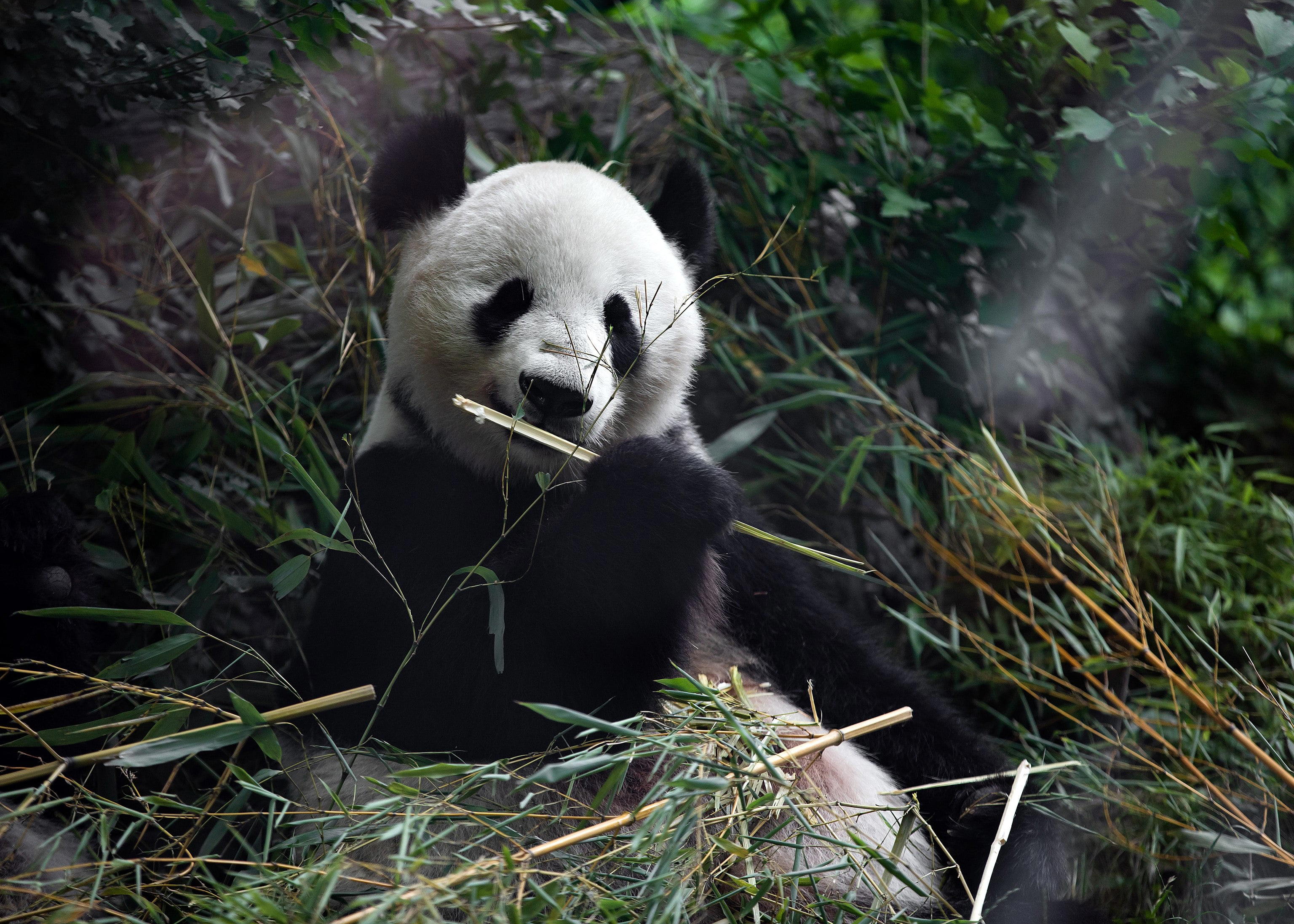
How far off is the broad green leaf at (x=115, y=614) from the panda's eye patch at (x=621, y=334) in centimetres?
99

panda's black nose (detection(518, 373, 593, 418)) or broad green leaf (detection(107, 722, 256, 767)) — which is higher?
panda's black nose (detection(518, 373, 593, 418))

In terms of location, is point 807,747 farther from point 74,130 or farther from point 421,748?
point 74,130

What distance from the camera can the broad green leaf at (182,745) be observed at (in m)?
1.31

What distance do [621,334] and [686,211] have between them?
0.49 meters

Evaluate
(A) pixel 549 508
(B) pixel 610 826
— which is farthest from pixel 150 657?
(B) pixel 610 826

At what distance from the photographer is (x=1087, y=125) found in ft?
7.83

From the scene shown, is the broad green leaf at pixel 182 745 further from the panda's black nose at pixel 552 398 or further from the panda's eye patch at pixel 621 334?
the panda's eye patch at pixel 621 334

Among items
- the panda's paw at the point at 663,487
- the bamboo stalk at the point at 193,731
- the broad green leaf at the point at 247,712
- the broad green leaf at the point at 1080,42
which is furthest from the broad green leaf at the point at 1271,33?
the broad green leaf at the point at 247,712

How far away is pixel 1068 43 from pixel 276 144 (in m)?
2.61

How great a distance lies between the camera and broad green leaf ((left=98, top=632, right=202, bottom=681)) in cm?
158

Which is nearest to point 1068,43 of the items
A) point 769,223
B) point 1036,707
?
point 769,223

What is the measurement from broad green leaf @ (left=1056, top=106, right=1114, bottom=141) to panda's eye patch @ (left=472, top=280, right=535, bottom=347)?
1706mm

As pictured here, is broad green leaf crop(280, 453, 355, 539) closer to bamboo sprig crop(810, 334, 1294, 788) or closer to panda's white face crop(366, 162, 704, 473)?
panda's white face crop(366, 162, 704, 473)

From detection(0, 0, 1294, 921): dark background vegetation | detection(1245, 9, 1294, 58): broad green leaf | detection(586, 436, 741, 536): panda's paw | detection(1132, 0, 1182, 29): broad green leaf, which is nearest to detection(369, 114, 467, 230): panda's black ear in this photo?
detection(0, 0, 1294, 921): dark background vegetation
